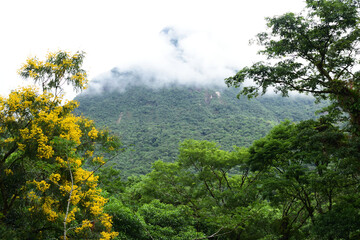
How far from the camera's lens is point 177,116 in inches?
3031

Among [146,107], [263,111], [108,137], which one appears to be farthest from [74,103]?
[146,107]

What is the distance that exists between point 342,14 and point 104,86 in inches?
4353

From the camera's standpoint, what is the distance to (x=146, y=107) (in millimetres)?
86625

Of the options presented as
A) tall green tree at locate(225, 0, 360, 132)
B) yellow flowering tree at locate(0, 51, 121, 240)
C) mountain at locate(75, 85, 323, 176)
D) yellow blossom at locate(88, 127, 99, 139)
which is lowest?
yellow flowering tree at locate(0, 51, 121, 240)

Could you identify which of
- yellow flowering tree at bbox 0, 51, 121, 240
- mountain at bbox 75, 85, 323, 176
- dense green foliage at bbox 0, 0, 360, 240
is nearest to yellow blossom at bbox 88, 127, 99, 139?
dense green foliage at bbox 0, 0, 360, 240

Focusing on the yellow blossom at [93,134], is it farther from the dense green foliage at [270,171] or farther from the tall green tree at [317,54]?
the tall green tree at [317,54]

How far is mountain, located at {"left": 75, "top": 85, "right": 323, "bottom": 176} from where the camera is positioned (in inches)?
1970

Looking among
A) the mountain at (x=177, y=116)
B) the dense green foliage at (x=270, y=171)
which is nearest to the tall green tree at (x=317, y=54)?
the dense green foliage at (x=270, y=171)

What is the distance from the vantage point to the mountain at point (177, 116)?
50.0m

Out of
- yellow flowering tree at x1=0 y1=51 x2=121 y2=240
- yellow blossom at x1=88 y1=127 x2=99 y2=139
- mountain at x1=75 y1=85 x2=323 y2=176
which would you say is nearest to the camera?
yellow flowering tree at x1=0 y1=51 x2=121 y2=240

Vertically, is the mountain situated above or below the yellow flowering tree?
above

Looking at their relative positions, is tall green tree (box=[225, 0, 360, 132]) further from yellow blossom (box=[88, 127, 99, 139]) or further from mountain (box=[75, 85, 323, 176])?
mountain (box=[75, 85, 323, 176])

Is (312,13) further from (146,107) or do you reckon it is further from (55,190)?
(146,107)

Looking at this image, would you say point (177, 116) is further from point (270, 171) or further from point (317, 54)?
point (317, 54)
